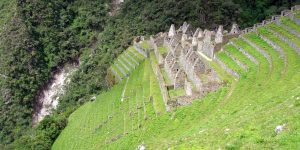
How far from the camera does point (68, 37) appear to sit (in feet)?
320

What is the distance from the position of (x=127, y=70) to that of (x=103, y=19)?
1902 inches

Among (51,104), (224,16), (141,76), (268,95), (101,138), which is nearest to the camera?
(268,95)

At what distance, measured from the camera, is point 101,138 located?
3788cm

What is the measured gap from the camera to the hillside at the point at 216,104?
48.1ft

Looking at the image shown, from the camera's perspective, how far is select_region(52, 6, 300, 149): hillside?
14.6 m

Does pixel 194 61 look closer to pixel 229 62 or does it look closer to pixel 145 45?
pixel 229 62

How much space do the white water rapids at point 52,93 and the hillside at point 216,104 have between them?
32.6 meters

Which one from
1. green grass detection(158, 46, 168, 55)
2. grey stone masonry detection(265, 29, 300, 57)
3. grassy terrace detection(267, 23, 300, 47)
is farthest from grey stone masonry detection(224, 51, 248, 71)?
green grass detection(158, 46, 168, 55)

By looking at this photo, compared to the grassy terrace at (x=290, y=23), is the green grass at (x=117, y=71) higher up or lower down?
lower down

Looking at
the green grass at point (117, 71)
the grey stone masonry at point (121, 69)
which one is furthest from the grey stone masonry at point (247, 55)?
the green grass at point (117, 71)

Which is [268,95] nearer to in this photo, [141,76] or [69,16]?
[141,76]

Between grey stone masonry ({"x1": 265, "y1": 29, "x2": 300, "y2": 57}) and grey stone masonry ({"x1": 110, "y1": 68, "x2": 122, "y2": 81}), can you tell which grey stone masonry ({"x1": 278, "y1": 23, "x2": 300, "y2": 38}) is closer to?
grey stone masonry ({"x1": 265, "y1": 29, "x2": 300, "y2": 57})

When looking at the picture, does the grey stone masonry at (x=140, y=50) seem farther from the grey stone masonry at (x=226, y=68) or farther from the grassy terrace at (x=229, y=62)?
the grey stone masonry at (x=226, y=68)

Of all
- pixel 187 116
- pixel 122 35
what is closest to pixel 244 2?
pixel 122 35
